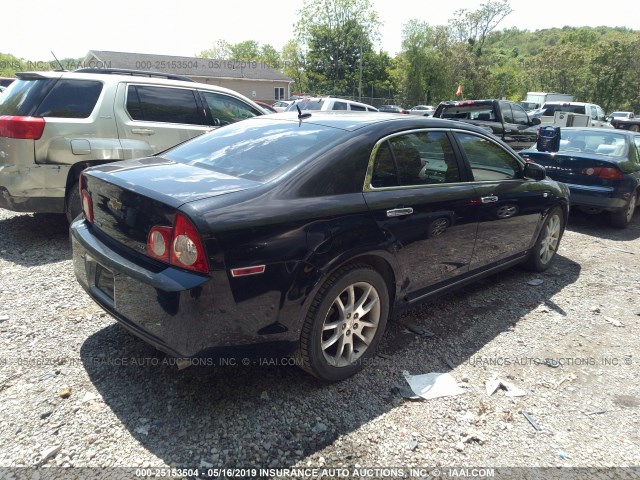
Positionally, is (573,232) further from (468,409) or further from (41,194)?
(41,194)

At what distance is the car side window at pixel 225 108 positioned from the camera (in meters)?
5.90

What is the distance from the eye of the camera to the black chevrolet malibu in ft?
7.22

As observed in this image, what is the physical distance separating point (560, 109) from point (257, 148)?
23991 mm

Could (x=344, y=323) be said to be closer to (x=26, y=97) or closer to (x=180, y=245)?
(x=180, y=245)

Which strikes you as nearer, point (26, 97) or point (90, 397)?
point (90, 397)

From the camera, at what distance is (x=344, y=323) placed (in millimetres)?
2750

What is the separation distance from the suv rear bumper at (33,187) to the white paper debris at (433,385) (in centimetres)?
391

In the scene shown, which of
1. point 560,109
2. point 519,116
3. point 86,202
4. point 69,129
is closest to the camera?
point 86,202

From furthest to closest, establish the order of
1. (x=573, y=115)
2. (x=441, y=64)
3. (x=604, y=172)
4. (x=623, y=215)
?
(x=441, y=64)
(x=573, y=115)
(x=623, y=215)
(x=604, y=172)

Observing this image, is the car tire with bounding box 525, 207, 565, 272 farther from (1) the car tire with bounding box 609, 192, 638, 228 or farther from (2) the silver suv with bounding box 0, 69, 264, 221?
(2) the silver suv with bounding box 0, 69, 264, 221

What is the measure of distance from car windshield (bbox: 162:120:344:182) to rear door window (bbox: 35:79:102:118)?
204cm

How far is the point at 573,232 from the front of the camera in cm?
689

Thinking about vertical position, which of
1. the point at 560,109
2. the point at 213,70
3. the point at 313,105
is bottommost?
the point at 313,105

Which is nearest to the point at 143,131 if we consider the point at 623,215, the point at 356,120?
the point at 356,120
